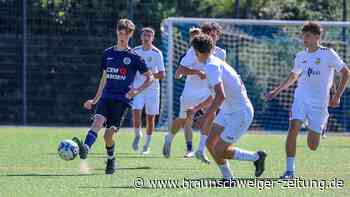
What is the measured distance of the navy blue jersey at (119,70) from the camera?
12.5 metres

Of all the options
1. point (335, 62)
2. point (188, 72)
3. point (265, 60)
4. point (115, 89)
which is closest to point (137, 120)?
point (188, 72)

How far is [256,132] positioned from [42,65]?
6.52 metres

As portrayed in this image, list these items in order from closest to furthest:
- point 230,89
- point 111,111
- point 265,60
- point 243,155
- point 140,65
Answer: point 230,89, point 243,155, point 111,111, point 140,65, point 265,60

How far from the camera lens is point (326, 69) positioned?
40.7ft

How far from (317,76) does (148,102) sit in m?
5.24

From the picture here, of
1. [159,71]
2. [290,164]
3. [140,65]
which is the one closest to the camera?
[290,164]

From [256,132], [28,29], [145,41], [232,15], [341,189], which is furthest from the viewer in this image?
[232,15]

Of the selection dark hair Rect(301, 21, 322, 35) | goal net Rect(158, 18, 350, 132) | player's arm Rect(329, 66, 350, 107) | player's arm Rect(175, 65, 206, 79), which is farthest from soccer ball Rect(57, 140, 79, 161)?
goal net Rect(158, 18, 350, 132)

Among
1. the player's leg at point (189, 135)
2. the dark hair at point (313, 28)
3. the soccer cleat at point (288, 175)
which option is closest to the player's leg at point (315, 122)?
the soccer cleat at point (288, 175)

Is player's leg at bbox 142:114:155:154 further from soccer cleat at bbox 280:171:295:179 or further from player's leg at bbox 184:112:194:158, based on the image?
soccer cleat at bbox 280:171:295:179

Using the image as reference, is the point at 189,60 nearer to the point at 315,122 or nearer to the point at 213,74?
the point at 315,122

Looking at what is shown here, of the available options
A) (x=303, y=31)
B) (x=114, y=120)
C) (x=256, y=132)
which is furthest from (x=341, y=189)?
(x=256, y=132)

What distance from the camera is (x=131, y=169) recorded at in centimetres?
1312

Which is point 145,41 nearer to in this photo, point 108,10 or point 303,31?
point 303,31
